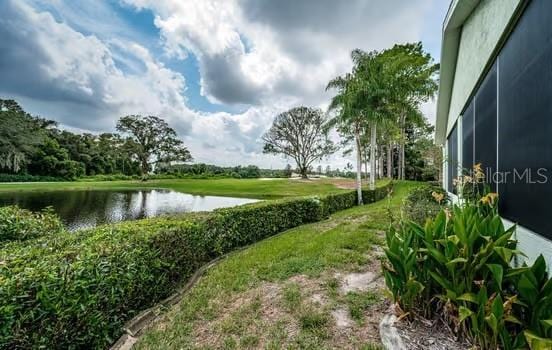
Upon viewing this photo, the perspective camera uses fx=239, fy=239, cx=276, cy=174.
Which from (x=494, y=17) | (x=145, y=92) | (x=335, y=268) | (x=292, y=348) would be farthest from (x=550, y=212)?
(x=145, y=92)

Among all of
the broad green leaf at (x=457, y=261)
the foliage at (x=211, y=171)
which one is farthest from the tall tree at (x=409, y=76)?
the foliage at (x=211, y=171)

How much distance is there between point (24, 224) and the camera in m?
3.67

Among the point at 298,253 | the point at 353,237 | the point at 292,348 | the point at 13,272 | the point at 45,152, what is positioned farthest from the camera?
the point at 45,152

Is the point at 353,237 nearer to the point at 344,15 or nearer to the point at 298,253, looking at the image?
the point at 298,253

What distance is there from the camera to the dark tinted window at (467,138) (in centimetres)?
498

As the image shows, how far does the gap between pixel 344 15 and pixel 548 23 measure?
753 cm

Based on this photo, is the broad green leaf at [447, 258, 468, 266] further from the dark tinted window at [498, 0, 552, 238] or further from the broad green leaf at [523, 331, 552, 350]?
the dark tinted window at [498, 0, 552, 238]

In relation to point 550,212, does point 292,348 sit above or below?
below

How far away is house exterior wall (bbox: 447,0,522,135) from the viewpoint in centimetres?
309

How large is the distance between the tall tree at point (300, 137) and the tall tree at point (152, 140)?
47.9 ft

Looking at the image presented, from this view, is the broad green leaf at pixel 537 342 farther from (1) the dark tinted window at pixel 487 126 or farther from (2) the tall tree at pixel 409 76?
(2) the tall tree at pixel 409 76

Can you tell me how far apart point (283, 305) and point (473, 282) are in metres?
2.04

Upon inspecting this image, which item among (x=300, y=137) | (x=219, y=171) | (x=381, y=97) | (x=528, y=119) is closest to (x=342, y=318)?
(x=528, y=119)

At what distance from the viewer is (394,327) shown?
199cm
